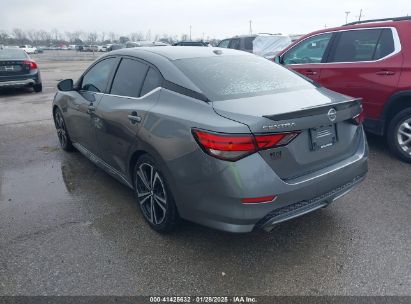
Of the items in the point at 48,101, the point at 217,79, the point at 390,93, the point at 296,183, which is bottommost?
the point at 48,101

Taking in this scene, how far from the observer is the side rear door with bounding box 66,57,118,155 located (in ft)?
12.6

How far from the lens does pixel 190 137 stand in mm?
2447

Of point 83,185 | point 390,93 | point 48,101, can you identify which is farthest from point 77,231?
point 48,101

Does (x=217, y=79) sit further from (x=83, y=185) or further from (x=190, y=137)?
(x=83, y=185)

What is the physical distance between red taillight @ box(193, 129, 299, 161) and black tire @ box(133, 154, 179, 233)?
66 cm

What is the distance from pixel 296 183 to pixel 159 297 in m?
1.25

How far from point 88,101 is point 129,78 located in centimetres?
84

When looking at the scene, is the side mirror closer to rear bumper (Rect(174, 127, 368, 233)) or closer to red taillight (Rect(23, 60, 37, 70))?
rear bumper (Rect(174, 127, 368, 233))

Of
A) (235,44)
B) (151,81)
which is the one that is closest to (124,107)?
(151,81)

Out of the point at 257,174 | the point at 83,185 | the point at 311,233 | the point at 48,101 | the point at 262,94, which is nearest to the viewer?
the point at 257,174

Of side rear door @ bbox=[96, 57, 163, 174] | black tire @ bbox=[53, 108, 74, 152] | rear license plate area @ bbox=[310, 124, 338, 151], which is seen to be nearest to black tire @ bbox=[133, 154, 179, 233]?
side rear door @ bbox=[96, 57, 163, 174]

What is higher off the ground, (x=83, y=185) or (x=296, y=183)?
(x=296, y=183)

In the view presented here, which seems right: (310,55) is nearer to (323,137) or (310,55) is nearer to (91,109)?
(323,137)

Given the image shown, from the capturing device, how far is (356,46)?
5066mm
